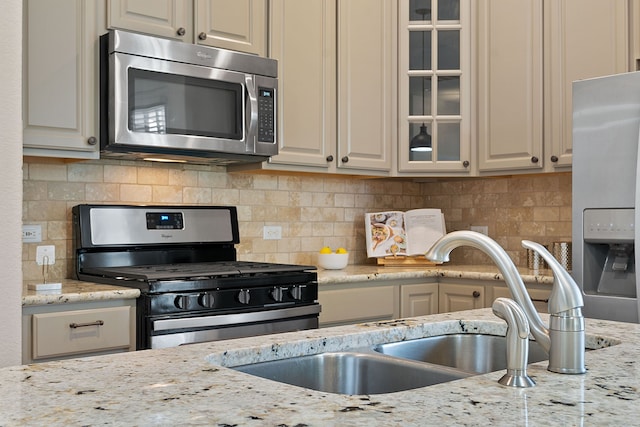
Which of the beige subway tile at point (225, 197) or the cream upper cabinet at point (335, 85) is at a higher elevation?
the cream upper cabinet at point (335, 85)

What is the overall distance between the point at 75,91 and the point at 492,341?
2.04 m

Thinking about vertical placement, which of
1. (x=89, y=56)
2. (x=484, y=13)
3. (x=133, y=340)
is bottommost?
(x=133, y=340)

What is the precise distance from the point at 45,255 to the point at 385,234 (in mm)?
1978

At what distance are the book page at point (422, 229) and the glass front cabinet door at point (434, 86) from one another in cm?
31

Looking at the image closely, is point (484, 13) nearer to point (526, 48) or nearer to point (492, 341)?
point (526, 48)

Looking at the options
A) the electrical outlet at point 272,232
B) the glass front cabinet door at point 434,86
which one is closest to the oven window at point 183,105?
the electrical outlet at point 272,232

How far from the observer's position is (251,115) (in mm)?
3426

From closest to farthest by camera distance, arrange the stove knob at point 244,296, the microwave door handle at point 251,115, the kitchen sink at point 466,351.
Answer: the kitchen sink at point 466,351, the stove knob at point 244,296, the microwave door handle at point 251,115

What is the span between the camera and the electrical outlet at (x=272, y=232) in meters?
3.98

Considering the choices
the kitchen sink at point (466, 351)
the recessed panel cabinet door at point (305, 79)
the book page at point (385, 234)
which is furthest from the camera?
the book page at point (385, 234)

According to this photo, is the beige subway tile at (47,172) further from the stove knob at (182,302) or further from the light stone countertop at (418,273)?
the light stone countertop at (418,273)

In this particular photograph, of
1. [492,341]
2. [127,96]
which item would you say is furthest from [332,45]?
[492,341]

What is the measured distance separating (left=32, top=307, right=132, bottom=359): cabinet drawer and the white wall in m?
0.98

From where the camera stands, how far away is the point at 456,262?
14.9 ft
